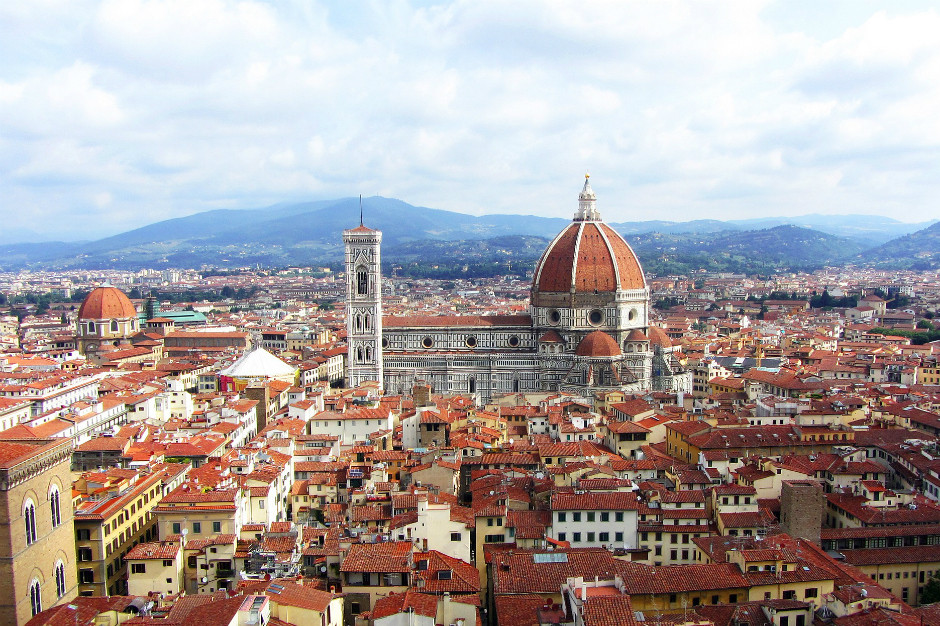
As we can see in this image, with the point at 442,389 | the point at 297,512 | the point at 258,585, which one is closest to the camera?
the point at 258,585

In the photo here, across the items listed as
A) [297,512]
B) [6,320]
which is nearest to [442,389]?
[297,512]

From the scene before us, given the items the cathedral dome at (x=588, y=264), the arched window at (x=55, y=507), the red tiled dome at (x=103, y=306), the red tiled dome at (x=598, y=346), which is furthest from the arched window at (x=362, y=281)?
the arched window at (x=55, y=507)

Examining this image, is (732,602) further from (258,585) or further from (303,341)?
(303,341)

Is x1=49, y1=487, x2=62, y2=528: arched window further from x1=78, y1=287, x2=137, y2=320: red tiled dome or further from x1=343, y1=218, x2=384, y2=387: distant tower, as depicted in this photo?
x1=78, y1=287, x2=137, y2=320: red tiled dome

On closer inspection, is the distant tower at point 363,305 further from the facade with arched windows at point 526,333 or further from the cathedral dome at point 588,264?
the cathedral dome at point 588,264

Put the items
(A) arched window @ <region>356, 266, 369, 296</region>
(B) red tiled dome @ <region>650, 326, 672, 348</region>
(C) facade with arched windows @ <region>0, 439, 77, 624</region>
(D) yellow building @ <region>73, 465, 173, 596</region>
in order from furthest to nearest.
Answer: (A) arched window @ <region>356, 266, 369, 296</region>
(B) red tiled dome @ <region>650, 326, 672, 348</region>
(D) yellow building @ <region>73, 465, 173, 596</region>
(C) facade with arched windows @ <region>0, 439, 77, 624</region>

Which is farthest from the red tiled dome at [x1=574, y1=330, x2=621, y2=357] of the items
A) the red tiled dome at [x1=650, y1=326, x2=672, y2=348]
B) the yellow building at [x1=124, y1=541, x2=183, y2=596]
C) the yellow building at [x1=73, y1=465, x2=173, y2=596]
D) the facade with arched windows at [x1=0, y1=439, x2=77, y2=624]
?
the facade with arched windows at [x1=0, y1=439, x2=77, y2=624]

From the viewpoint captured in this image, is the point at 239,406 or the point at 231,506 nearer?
the point at 231,506
